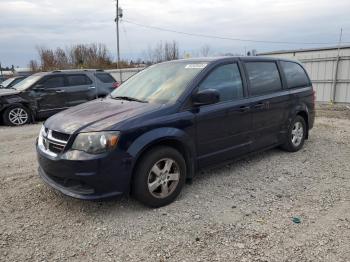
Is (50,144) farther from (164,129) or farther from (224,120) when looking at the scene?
(224,120)

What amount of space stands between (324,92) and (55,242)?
13326 millimetres

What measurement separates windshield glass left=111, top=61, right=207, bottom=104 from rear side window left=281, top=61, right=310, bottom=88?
2060 mm

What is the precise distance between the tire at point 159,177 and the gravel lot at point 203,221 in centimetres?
14

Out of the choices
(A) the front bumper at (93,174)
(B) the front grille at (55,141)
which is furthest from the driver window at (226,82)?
(B) the front grille at (55,141)

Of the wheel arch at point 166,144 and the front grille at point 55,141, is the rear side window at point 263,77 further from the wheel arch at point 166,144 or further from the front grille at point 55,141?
the front grille at point 55,141

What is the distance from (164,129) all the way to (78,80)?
7.83 m

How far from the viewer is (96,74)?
36.3 feet

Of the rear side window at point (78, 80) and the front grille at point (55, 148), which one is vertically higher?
the rear side window at point (78, 80)

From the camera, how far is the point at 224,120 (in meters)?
4.30

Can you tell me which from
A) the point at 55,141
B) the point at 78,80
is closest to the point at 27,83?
the point at 78,80

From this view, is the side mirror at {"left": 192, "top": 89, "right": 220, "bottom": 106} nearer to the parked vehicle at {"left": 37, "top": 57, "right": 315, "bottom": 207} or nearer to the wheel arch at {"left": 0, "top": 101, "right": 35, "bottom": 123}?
the parked vehicle at {"left": 37, "top": 57, "right": 315, "bottom": 207}

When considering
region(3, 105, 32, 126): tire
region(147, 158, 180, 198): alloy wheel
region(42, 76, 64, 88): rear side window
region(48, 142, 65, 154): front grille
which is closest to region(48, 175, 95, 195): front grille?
region(48, 142, 65, 154): front grille

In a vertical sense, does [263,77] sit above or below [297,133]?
above

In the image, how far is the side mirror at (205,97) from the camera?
3845 mm
